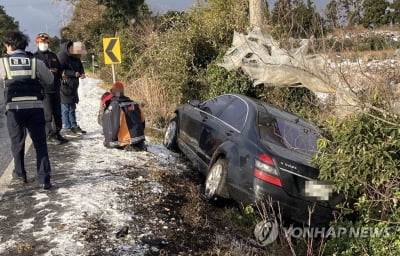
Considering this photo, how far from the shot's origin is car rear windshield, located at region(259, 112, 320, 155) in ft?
19.0

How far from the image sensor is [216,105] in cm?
748

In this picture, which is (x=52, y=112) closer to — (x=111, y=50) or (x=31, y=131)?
(x=31, y=131)

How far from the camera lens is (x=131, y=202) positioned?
18.5ft

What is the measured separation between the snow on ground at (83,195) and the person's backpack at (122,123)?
9.6 inches

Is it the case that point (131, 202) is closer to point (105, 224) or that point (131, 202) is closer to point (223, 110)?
point (105, 224)

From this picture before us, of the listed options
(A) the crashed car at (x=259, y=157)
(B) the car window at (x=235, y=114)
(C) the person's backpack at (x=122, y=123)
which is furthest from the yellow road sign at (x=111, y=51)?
(B) the car window at (x=235, y=114)

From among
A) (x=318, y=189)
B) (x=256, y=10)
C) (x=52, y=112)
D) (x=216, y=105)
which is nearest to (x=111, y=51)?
(x=52, y=112)

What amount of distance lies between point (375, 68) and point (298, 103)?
5.71 meters

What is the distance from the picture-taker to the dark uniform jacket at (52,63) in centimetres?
762

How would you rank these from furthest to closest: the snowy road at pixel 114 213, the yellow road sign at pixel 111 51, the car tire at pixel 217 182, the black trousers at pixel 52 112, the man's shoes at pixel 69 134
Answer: the yellow road sign at pixel 111 51 < the man's shoes at pixel 69 134 < the black trousers at pixel 52 112 < the car tire at pixel 217 182 < the snowy road at pixel 114 213

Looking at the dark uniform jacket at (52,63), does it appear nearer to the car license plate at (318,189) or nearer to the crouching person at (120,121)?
the crouching person at (120,121)

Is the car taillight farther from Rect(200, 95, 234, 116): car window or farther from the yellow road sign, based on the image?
the yellow road sign

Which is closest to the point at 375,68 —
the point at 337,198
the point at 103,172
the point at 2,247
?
the point at 337,198

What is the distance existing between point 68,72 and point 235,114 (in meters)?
3.67
